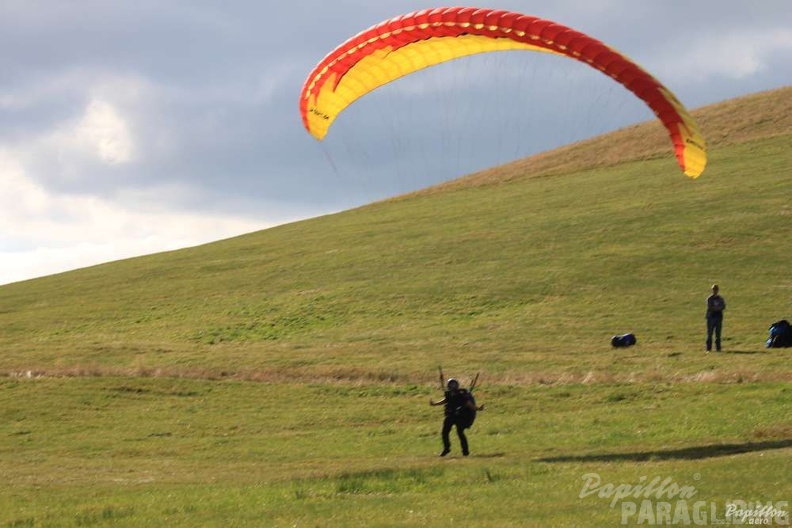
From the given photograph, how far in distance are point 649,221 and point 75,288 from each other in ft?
87.9

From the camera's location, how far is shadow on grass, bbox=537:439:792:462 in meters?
16.7

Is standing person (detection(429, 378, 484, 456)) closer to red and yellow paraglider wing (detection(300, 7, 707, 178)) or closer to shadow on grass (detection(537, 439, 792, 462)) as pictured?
shadow on grass (detection(537, 439, 792, 462))

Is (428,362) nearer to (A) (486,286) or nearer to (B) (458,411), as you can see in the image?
(B) (458,411)

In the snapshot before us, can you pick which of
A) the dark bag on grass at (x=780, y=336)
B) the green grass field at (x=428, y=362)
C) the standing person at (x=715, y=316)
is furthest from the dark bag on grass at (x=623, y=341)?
the dark bag on grass at (x=780, y=336)

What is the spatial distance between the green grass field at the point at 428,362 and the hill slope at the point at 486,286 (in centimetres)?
17

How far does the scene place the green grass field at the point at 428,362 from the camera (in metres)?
14.9

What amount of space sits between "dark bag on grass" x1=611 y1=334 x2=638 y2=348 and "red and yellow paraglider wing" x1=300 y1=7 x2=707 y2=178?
27.0 feet

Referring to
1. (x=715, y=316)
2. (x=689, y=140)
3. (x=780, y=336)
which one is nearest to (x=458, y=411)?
(x=689, y=140)

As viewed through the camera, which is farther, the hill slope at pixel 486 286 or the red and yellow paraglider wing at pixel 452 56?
the hill slope at pixel 486 286

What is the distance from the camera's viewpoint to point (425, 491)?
49.0ft

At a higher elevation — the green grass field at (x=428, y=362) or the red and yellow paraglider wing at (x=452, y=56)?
the red and yellow paraglider wing at (x=452, y=56)

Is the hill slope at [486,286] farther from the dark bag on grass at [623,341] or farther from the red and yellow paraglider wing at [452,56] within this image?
the red and yellow paraglider wing at [452,56]

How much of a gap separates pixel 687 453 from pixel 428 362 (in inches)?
502

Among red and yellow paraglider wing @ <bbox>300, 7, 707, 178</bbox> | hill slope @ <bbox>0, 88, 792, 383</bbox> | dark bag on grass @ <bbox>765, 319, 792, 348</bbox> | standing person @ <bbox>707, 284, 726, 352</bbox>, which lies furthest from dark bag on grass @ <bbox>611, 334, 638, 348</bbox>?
red and yellow paraglider wing @ <bbox>300, 7, 707, 178</bbox>
